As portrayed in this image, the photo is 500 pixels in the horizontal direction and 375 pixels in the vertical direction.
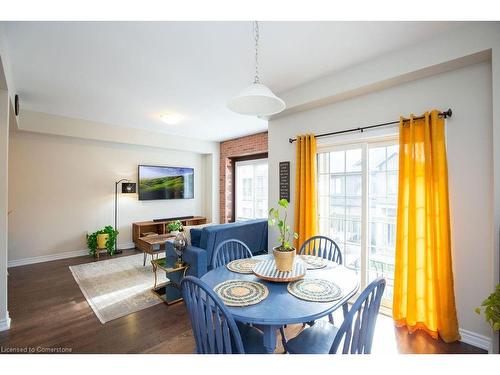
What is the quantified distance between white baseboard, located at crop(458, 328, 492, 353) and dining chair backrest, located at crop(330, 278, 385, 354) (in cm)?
147

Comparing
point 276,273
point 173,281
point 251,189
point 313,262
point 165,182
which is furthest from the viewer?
point 251,189

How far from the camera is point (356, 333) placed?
46.1 inches

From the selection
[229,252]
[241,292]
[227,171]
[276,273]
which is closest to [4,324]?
[229,252]

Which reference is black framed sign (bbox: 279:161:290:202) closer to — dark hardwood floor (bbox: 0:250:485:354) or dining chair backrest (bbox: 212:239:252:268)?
dining chair backrest (bbox: 212:239:252:268)

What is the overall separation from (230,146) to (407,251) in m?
4.73

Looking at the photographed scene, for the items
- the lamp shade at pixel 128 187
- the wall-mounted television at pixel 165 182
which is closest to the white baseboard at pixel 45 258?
the lamp shade at pixel 128 187

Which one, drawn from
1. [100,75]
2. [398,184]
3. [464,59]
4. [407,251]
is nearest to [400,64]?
[464,59]

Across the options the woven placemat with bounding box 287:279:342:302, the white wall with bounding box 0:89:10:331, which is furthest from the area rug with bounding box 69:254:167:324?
the woven placemat with bounding box 287:279:342:302

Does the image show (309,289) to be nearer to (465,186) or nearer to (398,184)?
(398,184)

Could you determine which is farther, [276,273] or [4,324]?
[4,324]

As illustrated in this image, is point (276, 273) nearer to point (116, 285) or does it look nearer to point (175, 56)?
point (175, 56)

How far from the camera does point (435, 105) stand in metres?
2.13

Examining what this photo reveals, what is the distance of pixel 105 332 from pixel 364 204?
9.77 ft

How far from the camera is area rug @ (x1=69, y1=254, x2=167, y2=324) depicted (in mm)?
2592
